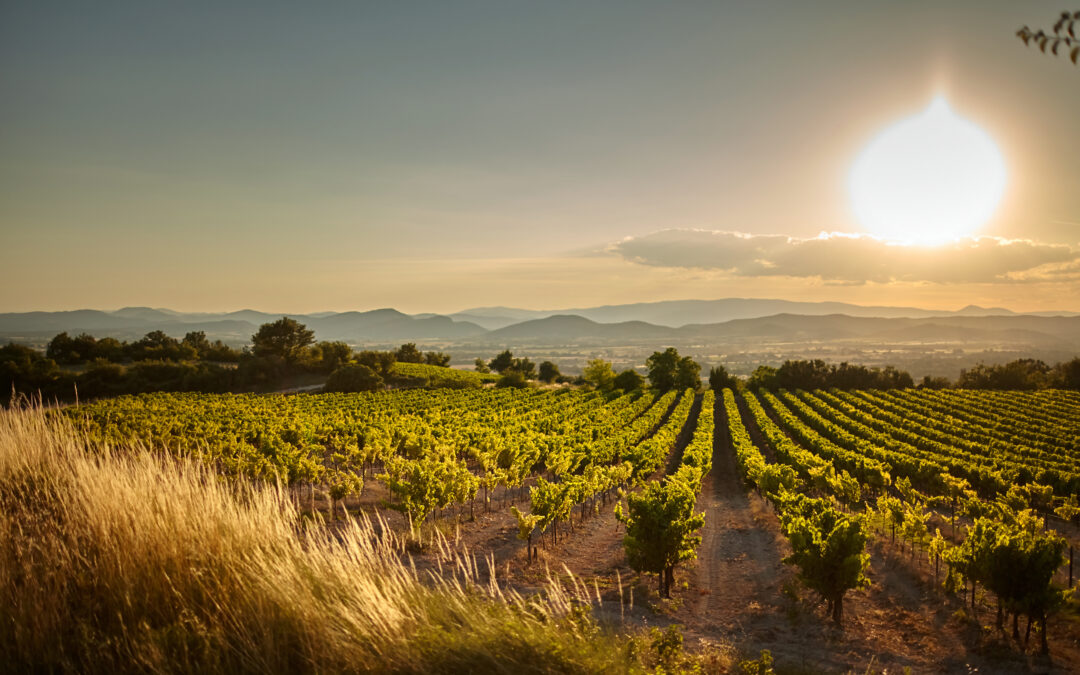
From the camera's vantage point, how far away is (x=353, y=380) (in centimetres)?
7312

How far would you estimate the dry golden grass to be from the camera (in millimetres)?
4012

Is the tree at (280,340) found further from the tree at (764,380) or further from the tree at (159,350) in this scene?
the tree at (764,380)

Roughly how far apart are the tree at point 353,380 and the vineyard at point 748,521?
32.9 metres

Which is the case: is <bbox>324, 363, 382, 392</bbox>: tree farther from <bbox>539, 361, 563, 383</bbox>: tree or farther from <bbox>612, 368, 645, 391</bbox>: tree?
<bbox>539, 361, 563, 383</bbox>: tree

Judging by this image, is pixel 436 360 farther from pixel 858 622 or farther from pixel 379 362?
pixel 858 622

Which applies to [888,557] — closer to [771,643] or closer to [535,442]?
[771,643]

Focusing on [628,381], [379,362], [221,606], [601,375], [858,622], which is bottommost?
[628,381]

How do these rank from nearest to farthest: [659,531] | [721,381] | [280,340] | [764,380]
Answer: [659,531], [280,340], [764,380], [721,381]

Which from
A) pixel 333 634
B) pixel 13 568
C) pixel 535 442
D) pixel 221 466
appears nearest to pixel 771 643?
pixel 333 634

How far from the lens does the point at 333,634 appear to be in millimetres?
4121

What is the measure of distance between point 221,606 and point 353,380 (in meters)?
72.9

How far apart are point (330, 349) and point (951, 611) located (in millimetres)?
84461

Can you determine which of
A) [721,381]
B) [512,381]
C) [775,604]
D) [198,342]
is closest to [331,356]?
[512,381]

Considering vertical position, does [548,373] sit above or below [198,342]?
below
